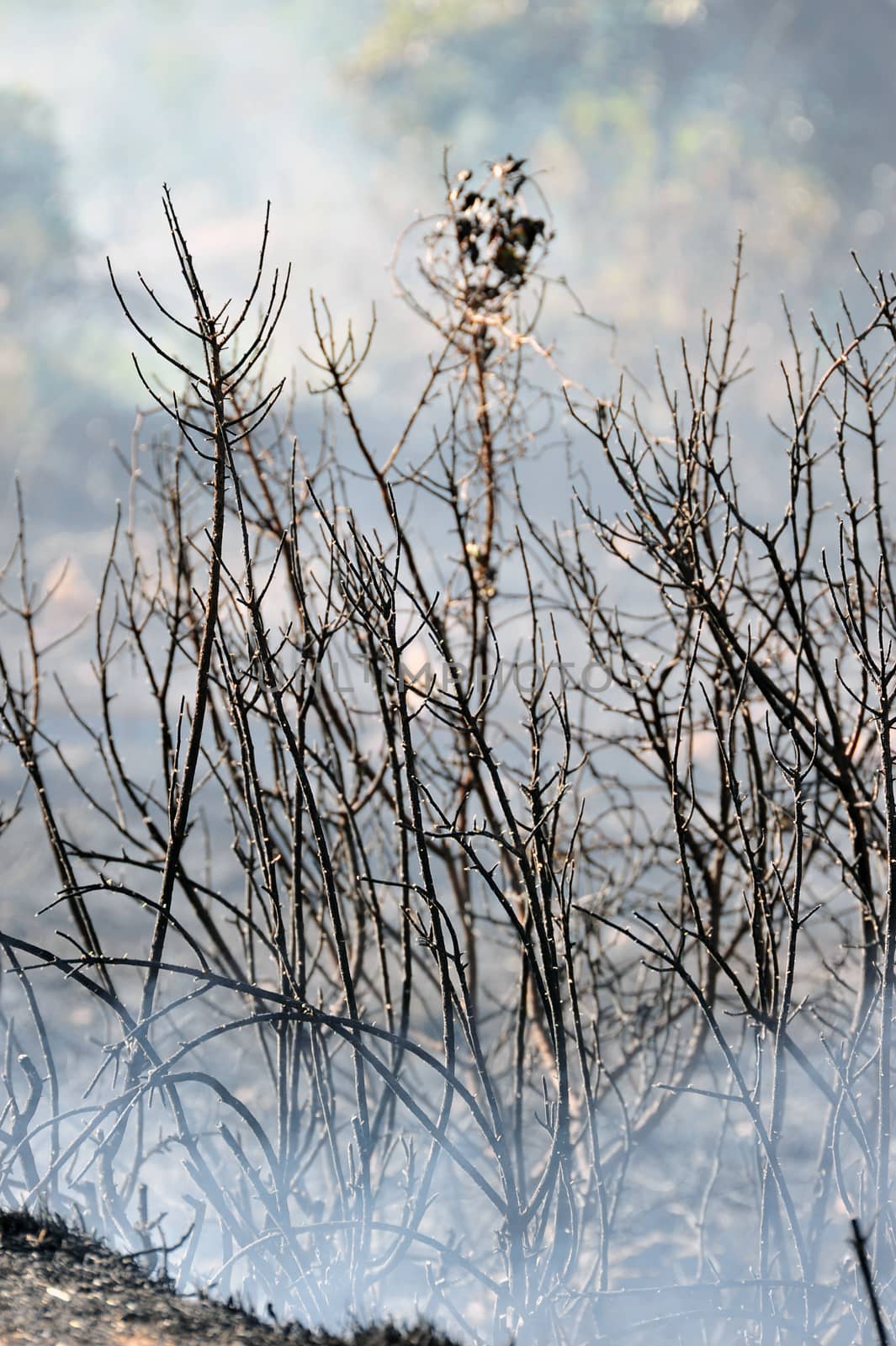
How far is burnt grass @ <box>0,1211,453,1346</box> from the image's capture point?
1.77 m

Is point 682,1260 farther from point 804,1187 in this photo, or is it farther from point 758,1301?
point 758,1301

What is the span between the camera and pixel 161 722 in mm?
3457

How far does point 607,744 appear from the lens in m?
4.06

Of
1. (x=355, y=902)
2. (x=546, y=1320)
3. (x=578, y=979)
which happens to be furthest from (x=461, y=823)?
(x=578, y=979)

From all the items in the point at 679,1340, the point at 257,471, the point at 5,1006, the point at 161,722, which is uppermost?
the point at 257,471

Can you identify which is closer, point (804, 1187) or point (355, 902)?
point (355, 902)

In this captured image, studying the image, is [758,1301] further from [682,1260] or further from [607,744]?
[682,1260]

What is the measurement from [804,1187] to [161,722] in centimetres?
469

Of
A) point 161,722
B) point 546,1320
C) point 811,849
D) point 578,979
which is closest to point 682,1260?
point 578,979

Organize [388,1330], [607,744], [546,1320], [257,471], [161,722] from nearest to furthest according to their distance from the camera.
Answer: [388,1330], [546,1320], [161,722], [607,744], [257,471]

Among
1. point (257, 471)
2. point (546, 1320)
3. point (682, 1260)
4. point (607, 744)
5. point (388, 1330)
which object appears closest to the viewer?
point (388, 1330)

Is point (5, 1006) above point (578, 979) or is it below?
below

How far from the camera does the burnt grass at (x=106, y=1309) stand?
5.82ft

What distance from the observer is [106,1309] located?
6.15ft
